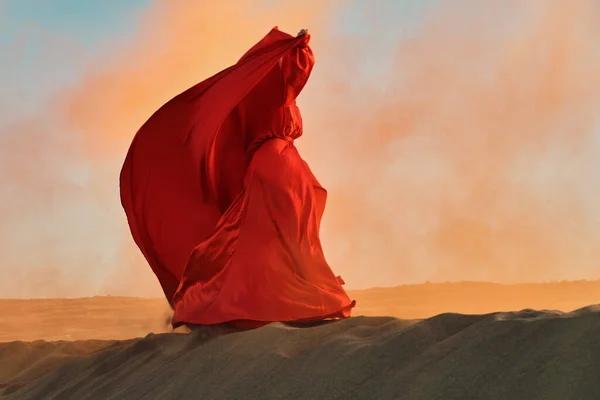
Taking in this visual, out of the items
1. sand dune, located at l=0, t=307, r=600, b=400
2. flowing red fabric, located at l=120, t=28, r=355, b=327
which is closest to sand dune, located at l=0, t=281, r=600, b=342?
flowing red fabric, located at l=120, t=28, r=355, b=327

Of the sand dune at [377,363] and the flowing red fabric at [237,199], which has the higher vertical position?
the flowing red fabric at [237,199]

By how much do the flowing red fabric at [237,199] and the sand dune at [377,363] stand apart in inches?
13.9

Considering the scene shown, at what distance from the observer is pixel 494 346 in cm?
159

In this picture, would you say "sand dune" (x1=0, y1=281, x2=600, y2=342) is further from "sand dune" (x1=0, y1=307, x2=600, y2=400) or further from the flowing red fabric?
"sand dune" (x1=0, y1=307, x2=600, y2=400)

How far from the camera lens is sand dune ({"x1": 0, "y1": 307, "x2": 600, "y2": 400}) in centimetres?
146

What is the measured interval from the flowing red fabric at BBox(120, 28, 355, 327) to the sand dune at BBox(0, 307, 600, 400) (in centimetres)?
35

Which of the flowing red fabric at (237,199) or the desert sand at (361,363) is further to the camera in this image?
the flowing red fabric at (237,199)

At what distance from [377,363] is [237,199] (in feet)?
4.89

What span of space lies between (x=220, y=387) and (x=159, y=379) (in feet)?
1.21

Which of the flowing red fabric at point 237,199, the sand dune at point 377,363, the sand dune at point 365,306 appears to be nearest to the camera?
the sand dune at point 377,363

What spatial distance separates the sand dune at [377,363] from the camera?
1455 mm

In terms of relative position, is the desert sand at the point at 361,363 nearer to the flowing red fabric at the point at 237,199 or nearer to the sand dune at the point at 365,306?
the flowing red fabric at the point at 237,199

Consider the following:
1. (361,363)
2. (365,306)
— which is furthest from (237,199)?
(365,306)

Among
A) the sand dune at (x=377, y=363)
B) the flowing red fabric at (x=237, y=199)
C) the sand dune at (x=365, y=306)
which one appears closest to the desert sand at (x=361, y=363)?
the sand dune at (x=377, y=363)
